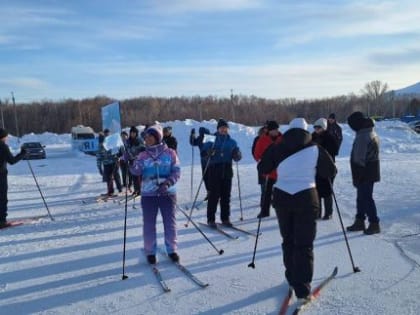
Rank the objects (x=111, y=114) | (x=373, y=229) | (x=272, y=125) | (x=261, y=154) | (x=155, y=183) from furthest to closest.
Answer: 1. (x=111, y=114)
2. (x=261, y=154)
3. (x=272, y=125)
4. (x=373, y=229)
5. (x=155, y=183)

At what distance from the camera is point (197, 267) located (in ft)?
17.7

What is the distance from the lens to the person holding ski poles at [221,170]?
7395mm

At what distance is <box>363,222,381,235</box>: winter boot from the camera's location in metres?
6.59

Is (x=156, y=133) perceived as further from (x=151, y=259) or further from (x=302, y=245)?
(x=302, y=245)

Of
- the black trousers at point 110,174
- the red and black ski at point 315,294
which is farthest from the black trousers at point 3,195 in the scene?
the red and black ski at point 315,294

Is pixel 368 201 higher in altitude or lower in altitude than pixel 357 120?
lower

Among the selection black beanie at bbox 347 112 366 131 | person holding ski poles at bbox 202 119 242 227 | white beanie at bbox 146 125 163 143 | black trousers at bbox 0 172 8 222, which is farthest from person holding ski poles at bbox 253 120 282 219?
black trousers at bbox 0 172 8 222

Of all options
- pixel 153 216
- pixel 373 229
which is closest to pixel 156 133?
pixel 153 216

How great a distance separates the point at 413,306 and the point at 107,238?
4.68m

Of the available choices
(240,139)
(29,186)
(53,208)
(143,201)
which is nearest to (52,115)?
(240,139)

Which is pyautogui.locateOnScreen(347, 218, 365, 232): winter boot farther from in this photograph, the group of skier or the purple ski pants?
the purple ski pants

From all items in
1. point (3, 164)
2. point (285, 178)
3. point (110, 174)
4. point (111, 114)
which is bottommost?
point (110, 174)

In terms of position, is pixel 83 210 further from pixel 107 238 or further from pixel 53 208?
pixel 107 238

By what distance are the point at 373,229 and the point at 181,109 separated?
214 feet
